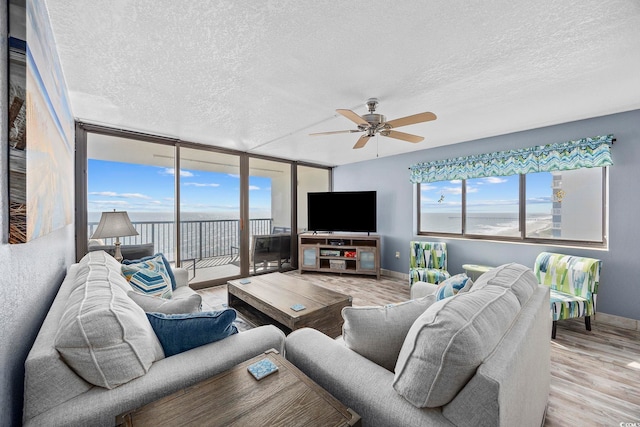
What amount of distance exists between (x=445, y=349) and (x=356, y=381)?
0.39 metres

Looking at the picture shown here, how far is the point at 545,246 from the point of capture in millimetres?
3221

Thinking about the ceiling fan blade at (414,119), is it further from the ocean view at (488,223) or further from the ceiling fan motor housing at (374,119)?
the ocean view at (488,223)

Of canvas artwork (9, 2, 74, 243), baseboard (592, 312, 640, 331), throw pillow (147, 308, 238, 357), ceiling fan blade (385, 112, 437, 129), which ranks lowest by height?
baseboard (592, 312, 640, 331)


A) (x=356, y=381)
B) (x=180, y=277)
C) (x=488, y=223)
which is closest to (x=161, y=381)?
(x=356, y=381)

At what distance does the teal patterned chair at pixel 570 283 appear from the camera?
2480 millimetres

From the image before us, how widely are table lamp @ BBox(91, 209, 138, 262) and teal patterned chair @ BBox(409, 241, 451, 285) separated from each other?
356cm

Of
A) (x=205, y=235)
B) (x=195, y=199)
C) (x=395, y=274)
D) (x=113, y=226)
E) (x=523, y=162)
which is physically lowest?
(x=395, y=274)

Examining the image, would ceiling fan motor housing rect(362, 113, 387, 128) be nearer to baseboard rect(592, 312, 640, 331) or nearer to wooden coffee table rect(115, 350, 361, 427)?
wooden coffee table rect(115, 350, 361, 427)

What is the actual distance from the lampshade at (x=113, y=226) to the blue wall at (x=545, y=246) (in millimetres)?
3375

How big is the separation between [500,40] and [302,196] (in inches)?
166

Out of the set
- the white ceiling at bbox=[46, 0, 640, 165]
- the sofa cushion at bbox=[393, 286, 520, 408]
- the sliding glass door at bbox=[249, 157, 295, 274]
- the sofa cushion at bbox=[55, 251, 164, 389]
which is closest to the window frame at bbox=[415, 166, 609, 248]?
the white ceiling at bbox=[46, 0, 640, 165]

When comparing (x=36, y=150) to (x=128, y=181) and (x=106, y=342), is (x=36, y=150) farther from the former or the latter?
(x=128, y=181)

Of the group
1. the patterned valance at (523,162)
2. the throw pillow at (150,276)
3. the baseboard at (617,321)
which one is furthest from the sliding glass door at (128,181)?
the baseboard at (617,321)

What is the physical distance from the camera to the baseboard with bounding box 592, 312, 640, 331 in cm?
267
